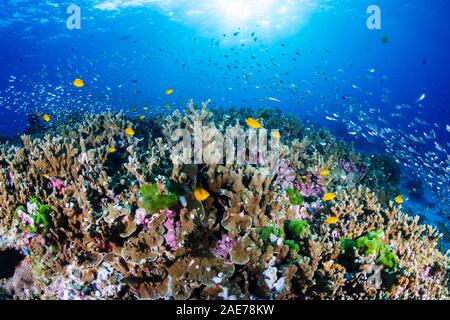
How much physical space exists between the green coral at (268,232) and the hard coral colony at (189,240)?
1 centimetres

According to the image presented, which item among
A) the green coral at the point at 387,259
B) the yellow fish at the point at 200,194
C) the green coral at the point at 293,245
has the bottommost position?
the green coral at the point at 387,259

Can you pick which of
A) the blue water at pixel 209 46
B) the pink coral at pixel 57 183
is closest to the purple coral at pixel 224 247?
the pink coral at pixel 57 183

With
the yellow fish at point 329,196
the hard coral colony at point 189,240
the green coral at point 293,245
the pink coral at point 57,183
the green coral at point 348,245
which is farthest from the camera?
the yellow fish at point 329,196

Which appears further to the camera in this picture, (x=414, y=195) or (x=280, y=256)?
(x=414, y=195)

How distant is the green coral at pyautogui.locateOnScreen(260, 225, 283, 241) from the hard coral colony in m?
0.01

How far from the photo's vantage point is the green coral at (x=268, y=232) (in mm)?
3707

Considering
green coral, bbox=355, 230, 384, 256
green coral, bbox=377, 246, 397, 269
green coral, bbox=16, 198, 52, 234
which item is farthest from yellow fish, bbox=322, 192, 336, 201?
green coral, bbox=16, 198, 52, 234

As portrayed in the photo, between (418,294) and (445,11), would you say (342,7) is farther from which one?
(418,294)

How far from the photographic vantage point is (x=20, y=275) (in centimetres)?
436

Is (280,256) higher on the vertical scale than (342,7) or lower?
lower

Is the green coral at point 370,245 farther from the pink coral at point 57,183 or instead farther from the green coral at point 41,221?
the pink coral at point 57,183

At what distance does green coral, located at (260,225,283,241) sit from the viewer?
146 inches

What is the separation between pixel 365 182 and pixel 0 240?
8.41m
